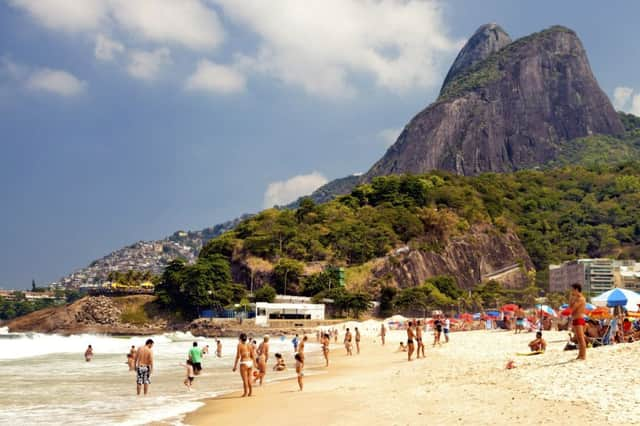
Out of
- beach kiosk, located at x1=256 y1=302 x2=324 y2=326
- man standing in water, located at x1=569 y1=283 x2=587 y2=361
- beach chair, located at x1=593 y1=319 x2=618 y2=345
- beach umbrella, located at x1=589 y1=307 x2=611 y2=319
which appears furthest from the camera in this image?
beach kiosk, located at x1=256 y1=302 x2=324 y2=326

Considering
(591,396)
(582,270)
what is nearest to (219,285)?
(582,270)

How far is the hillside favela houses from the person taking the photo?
10962 centimetres

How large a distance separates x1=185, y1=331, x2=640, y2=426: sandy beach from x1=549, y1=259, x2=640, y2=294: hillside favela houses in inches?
3987

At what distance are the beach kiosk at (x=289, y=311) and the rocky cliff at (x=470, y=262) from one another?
51.0 feet

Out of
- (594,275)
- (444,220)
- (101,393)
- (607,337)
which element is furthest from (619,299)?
(594,275)

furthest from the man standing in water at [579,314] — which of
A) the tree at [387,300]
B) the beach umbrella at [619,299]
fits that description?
the tree at [387,300]

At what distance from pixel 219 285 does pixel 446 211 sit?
45973mm

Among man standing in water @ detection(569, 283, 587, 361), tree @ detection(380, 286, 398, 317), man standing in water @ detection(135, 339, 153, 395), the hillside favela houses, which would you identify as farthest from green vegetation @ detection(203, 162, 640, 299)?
man standing in water @ detection(569, 283, 587, 361)

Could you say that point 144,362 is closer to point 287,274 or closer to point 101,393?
point 101,393

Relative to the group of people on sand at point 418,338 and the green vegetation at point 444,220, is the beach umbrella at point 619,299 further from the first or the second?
the green vegetation at point 444,220

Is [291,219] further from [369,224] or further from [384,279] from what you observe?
[384,279]

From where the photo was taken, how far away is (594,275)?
365ft

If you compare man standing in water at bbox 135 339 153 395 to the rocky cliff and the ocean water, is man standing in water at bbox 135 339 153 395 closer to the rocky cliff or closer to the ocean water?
the ocean water

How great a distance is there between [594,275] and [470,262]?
25.5 meters
